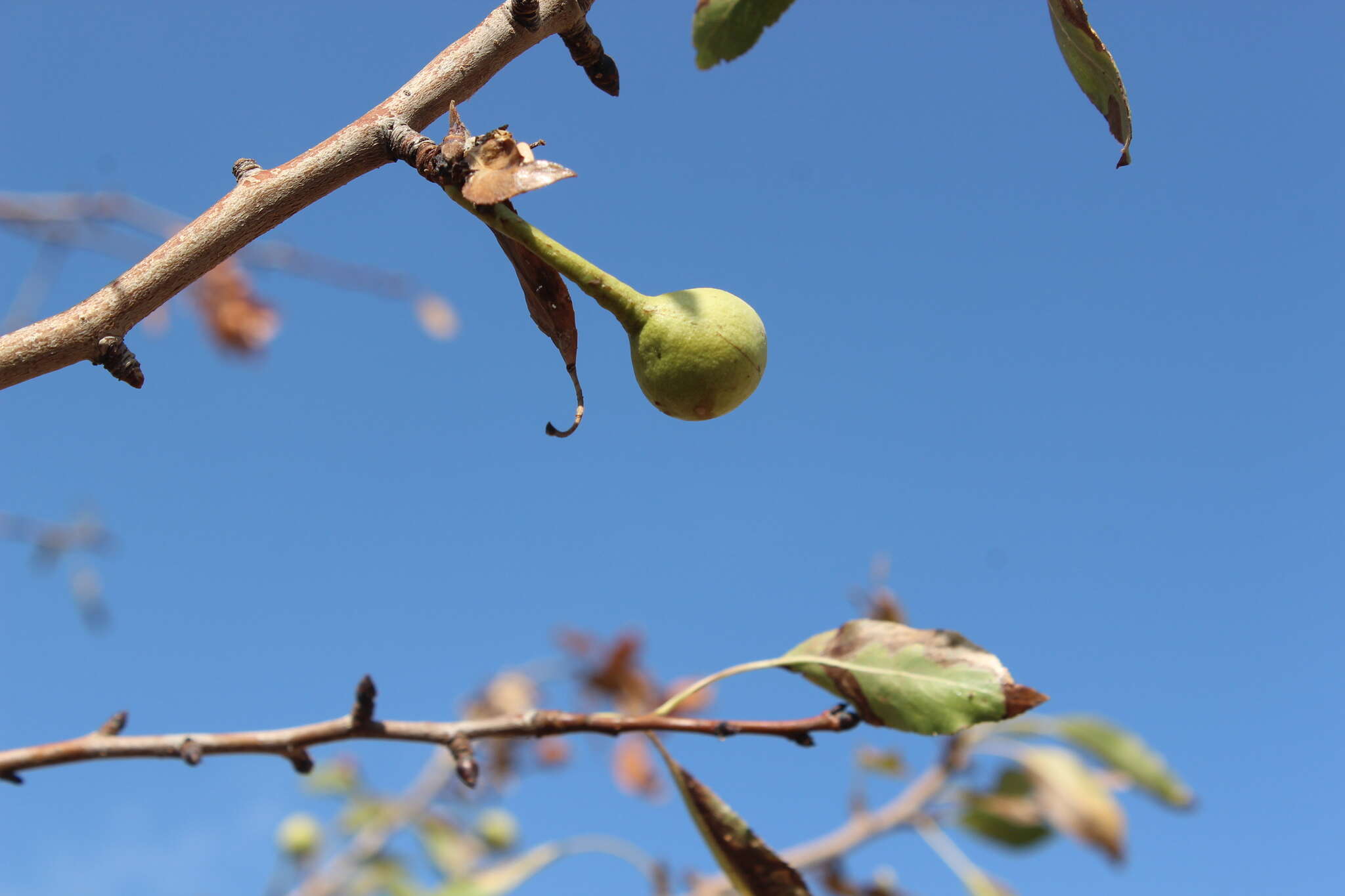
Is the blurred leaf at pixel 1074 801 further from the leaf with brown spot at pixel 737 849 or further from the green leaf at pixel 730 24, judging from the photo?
the green leaf at pixel 730 24

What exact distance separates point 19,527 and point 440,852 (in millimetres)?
2408

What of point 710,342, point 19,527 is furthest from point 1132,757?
point 19,527

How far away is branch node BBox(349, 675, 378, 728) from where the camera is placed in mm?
1672

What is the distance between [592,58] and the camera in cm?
158

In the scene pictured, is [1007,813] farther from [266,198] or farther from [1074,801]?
[266,198]

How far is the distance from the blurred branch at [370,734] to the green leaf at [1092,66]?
1.01 meters

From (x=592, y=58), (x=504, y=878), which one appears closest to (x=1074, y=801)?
(x=504, y=878)

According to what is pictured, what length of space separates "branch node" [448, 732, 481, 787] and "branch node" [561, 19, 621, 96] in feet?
3.50

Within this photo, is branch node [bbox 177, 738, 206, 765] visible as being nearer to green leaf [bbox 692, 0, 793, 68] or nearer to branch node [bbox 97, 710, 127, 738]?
branch node [bbox 97, 710, 127, 738]

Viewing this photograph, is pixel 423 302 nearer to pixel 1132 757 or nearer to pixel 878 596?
pixel 878 596

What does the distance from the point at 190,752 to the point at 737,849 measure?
92cm

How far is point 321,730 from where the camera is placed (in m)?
1.74

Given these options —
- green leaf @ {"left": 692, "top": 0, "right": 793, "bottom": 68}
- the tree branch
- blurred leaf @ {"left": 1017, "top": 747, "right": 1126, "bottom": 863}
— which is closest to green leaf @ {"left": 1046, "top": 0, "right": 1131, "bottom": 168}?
green leaf @ {"left": 692, "top": 0, "right": 793, "bottom": 68}

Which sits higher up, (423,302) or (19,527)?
(423,302)
